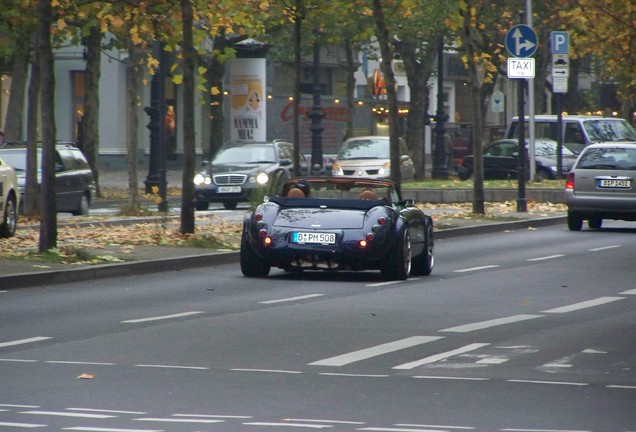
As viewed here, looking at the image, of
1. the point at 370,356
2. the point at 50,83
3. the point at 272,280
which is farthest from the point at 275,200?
the point at 370,356

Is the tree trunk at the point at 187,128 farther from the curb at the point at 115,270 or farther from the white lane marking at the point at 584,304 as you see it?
the white lane marking at the point at 584,304

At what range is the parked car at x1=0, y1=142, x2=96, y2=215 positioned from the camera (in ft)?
104

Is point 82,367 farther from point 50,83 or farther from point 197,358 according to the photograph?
point 50,83

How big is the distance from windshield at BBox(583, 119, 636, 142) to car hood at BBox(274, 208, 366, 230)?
2782cm

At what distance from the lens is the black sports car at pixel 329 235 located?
1764 centimetres

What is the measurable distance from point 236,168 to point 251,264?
18752mm

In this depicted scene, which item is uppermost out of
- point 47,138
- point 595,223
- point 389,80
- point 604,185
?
point 389,80

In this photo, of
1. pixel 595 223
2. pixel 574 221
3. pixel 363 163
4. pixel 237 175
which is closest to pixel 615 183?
pixel 574 221

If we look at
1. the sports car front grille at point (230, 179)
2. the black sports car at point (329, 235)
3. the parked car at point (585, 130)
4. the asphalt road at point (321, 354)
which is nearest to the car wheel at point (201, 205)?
the sports car front grille at point (230, 179)

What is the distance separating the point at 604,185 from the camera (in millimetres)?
28219

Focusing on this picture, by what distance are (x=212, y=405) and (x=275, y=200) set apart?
9510 millimetres

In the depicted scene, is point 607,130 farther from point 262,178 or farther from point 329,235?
point 329,235

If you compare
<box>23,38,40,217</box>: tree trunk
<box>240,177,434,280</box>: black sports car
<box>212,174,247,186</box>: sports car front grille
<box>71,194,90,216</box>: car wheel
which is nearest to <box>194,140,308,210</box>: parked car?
<box>212,174,247,186</box>: sports car front grille

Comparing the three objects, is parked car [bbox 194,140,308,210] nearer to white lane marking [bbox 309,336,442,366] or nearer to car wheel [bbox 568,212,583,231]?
car wheel [bbox 568,212,583,231]
